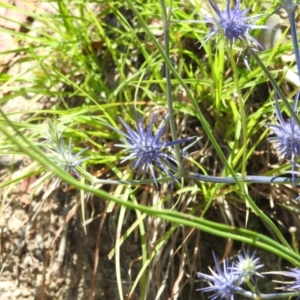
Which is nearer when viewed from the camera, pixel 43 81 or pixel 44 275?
pixel 44 275

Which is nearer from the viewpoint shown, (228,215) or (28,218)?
(228,215)

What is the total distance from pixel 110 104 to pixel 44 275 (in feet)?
1.30

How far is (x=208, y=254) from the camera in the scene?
1539 mm

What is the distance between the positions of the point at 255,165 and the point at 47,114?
51 centimetres

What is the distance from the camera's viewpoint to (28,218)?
1595mm

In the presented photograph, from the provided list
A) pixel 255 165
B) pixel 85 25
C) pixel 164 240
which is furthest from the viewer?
pixel 85 25

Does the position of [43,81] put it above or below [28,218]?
above

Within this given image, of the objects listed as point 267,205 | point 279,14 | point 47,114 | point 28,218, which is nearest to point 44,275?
point 28,218

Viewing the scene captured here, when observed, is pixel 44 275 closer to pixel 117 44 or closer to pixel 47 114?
pixel 47 114

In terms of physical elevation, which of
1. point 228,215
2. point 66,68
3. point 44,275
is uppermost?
point 66,68

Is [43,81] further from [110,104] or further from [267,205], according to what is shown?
[267,205]

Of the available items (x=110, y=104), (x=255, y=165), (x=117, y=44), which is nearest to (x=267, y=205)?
(x=255, y=165)

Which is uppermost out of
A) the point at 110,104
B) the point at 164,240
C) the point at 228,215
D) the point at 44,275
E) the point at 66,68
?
the point at 66,68

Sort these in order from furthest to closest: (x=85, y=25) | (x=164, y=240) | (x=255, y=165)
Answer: (x=85, y=25) < (x=255, y=165) < (x=164, y=240)
